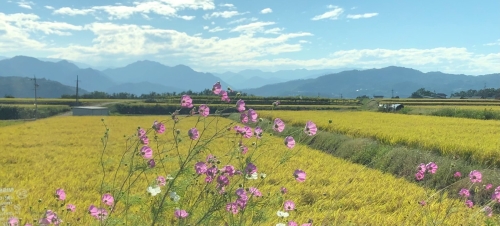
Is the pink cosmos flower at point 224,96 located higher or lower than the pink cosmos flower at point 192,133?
higher

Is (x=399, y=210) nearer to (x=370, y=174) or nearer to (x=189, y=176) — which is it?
(x=370, y=174)

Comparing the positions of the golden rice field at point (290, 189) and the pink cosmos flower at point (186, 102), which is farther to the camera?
the golden rice field at point (290, 189)

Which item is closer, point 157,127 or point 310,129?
point 157,127

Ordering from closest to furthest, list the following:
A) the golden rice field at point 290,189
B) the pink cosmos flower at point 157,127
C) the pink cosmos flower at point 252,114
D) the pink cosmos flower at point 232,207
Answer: the pink cosmos flower at point 157,127 → the pink cosmos flower at point 252,114 → the pink cosmos flower at point 232,207 → the golden rice field at point 290,189

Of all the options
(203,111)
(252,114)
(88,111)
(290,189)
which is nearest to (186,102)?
(203,111)

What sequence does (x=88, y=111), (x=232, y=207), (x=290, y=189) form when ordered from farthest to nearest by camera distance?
(x=88, y=111) → (x=290, y=189) → (x=232, y=207)

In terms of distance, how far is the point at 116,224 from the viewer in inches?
116

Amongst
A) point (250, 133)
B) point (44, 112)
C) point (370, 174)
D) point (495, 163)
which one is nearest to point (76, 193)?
point (250, 133)

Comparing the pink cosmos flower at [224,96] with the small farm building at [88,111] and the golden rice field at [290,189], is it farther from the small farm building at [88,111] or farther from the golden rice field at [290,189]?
the small farm building at [88,111]

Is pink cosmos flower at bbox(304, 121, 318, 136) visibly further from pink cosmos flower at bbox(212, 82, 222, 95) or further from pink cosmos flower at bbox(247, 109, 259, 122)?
pink cosmos flower at bbox(212, 82, 222, 95)

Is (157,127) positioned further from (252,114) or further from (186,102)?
(252,114)

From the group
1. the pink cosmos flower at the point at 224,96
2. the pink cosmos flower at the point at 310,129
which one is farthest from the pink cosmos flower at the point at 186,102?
the pink cosmos flower at the point at 310,129

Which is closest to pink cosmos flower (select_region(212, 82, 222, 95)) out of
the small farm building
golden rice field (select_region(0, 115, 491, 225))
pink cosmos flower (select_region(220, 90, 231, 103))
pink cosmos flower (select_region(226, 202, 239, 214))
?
pink cosmos flower (select_region(220, 90, 231, 103))

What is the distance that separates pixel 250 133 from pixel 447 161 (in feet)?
24.3
